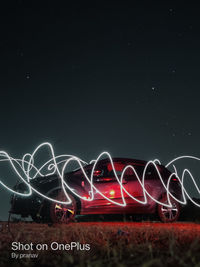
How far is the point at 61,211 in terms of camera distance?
9.31 metres

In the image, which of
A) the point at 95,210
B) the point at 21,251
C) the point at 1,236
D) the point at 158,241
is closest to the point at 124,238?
the point at 158,241

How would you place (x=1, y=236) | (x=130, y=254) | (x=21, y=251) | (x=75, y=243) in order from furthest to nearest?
(x=1, y=236) → (x=75, y=243) → (x=21, y=251) → (x=130, y=254)

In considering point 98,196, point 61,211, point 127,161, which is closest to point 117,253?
point 61,211

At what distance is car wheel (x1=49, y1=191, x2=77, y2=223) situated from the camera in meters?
9.11

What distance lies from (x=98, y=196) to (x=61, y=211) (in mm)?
1174

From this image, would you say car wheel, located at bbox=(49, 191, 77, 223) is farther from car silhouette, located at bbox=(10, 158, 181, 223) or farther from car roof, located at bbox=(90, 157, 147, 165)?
car roof, located at bbox=(90, 157, 147, 165)

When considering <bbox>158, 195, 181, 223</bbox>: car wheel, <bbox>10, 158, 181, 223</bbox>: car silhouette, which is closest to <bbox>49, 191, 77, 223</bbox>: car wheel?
<bbox>10, 158, 181, 223</bbox>: car silhouette

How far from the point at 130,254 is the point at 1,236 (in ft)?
9.13

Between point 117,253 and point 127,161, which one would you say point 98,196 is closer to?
point 127,161

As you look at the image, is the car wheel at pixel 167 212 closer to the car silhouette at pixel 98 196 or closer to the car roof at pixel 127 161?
the car silhouette at pixel 98 196

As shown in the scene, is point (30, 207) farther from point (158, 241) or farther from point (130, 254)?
point (130, 254)

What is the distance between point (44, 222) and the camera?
9.70 meters

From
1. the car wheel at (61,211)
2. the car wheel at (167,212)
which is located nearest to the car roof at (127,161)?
the car wheel at (167,212)

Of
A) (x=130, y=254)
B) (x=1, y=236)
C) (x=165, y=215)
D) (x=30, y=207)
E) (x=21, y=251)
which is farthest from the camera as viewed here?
(x=165, y=215)
